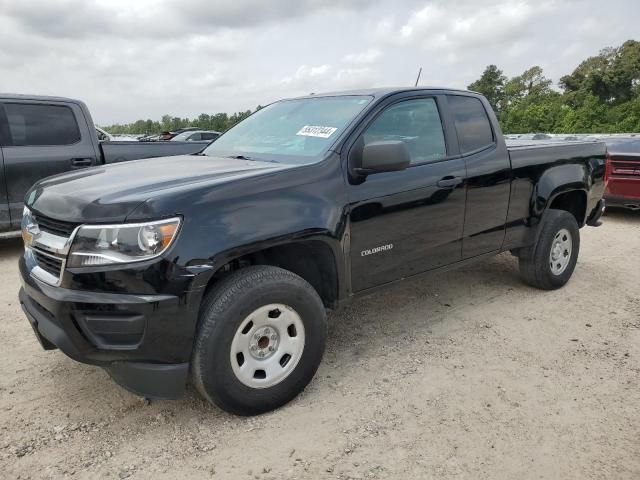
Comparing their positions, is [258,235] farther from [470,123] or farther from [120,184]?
[470,123]

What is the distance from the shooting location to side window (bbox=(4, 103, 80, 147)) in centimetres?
586

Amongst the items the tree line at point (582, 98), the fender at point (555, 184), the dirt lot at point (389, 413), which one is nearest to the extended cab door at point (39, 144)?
the dirt lot at point (389, 413)

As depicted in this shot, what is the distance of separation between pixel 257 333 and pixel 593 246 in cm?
562

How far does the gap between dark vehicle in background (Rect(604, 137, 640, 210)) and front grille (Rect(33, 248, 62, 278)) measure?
320 inches

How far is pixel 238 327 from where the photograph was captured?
103 inches

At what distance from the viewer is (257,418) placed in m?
2.80

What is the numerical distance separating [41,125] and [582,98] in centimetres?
3382

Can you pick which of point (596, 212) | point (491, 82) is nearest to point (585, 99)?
point (491, 82)

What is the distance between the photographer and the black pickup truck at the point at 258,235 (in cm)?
238

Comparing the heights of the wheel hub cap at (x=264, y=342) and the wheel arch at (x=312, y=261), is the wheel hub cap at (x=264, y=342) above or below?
below

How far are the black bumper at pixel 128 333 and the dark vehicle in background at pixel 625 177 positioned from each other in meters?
7.81

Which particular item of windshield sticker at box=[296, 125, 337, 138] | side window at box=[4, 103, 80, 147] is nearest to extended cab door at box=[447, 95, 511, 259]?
windshield sticker at box=[296, 125, 337, 138]

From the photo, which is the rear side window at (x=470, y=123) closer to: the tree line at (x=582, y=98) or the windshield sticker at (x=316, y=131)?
the windshield sticker at (x=316, y=131)

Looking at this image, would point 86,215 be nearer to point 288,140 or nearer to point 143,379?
point 143,379
